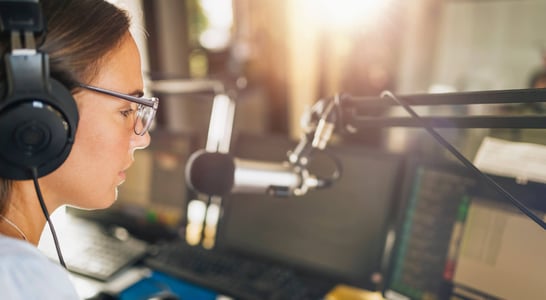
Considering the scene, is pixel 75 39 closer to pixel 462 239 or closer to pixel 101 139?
pixel 101 139

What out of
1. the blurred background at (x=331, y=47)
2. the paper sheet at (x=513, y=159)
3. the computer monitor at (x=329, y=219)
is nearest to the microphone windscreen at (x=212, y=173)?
A: the computer monitor at (x=329, y=219)

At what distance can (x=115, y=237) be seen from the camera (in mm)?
1428

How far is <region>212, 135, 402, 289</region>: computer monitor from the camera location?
1.07 m

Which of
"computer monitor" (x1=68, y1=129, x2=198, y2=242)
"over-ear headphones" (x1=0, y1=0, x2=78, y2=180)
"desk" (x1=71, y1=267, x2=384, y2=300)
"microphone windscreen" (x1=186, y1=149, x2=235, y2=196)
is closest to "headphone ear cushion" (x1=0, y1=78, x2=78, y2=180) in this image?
"over-ear headphones" (x1=0, y1=0, x2=78, y2=180)

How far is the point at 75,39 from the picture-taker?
64cm

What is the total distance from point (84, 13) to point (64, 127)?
182 mm

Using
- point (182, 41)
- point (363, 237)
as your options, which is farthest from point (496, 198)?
point (182, 41)

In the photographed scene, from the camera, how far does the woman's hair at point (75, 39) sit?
24.4 inches

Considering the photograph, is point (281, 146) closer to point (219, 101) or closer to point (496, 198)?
point (219, 101)

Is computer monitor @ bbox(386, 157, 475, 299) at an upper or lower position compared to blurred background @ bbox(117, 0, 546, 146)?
lower

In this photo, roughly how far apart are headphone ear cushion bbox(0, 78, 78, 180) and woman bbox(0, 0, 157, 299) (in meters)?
0.05

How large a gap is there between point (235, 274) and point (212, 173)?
0.44 metres

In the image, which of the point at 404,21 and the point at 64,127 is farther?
the point at 404,21

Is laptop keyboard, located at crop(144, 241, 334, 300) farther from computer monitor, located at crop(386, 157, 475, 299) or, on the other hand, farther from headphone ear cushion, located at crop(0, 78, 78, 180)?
headphone ear cushion, located at crop(0, 78, 78, 180)
